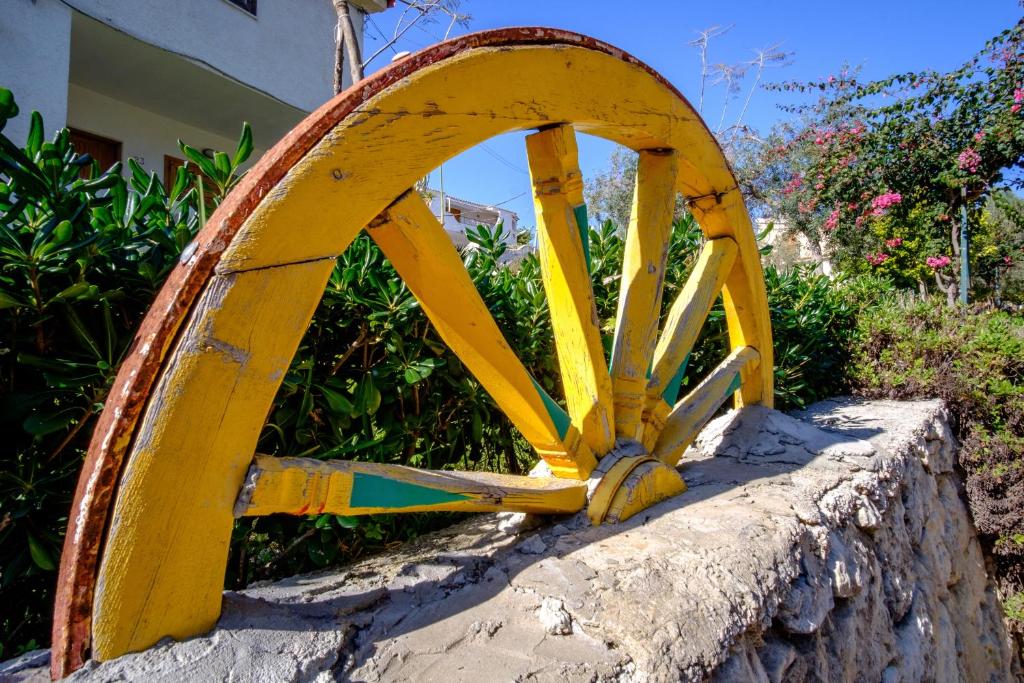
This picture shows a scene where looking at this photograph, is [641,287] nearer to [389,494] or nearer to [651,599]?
[651,599]

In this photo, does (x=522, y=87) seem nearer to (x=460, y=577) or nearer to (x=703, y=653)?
(x=460, y=577)

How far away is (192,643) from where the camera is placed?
3.14 feet

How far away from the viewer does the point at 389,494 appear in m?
1.17

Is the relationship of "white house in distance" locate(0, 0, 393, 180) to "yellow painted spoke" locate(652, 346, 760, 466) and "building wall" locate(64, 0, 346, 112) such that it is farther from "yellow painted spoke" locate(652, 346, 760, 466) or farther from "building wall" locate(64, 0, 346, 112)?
"yellow painted spoke" locate(652, 346, 760, 466)

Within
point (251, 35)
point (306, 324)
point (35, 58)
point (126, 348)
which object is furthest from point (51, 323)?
point (251, 35)

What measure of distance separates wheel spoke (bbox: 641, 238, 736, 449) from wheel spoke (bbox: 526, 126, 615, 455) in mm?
331

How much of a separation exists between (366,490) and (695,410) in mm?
1415

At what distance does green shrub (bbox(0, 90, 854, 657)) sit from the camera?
3.72 feet

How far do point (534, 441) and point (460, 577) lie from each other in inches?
15.5

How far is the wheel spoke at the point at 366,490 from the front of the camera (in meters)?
1.01

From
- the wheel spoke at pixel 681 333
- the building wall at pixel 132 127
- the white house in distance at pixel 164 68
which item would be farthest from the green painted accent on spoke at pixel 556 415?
the building wall at pixel 132 127

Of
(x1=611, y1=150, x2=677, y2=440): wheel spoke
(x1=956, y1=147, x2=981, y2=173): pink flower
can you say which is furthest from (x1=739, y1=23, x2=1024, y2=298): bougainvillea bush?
(x1=611, y1=150, x2=677, y2=440): wheel spoke

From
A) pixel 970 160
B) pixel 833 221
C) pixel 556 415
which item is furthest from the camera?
pixel 833 221

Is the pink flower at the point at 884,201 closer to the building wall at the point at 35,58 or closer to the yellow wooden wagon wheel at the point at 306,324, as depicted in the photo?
the yellow wooden wagon wheel at the point at 306,324
